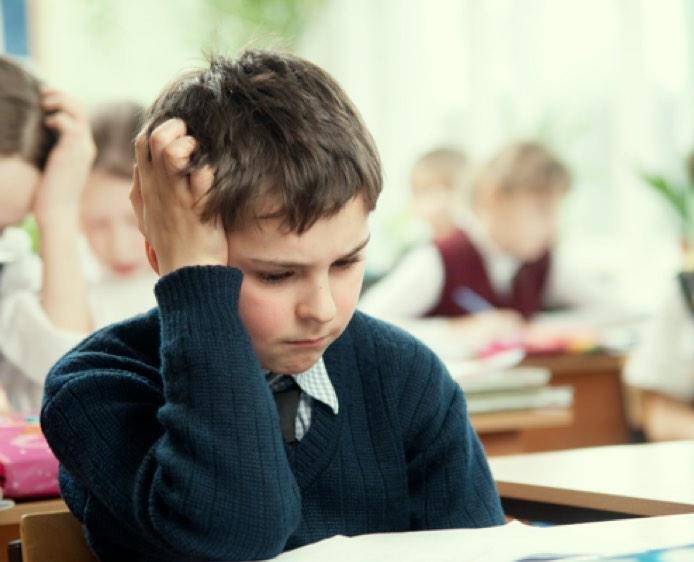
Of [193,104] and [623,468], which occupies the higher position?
[193,104]

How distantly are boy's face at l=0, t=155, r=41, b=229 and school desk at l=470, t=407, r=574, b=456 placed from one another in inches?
38.4

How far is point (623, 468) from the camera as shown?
1640mm

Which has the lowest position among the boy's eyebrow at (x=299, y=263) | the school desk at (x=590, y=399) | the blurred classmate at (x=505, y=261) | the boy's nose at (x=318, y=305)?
the school desk at (x=590, y=399)

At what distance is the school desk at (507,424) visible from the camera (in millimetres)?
2629

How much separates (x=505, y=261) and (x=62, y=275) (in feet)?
8.93

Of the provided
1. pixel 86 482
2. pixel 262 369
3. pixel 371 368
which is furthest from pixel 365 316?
pixel 86 482

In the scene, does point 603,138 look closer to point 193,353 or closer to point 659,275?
point 659,275

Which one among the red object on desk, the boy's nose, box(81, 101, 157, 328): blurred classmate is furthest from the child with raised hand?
the boy's nose

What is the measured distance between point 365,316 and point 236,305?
296 millimetres

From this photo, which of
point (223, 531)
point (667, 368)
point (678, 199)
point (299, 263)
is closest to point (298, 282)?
point (299, 263)

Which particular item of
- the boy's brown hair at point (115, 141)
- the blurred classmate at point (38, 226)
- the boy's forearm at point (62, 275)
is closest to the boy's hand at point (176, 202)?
the blurred classmate at point (38, 226)

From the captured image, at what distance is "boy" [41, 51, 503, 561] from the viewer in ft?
3.89

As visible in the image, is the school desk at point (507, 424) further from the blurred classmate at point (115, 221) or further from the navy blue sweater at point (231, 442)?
the navy blue sweater at point (231, 442)

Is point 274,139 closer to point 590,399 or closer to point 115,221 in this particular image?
point 115,221
